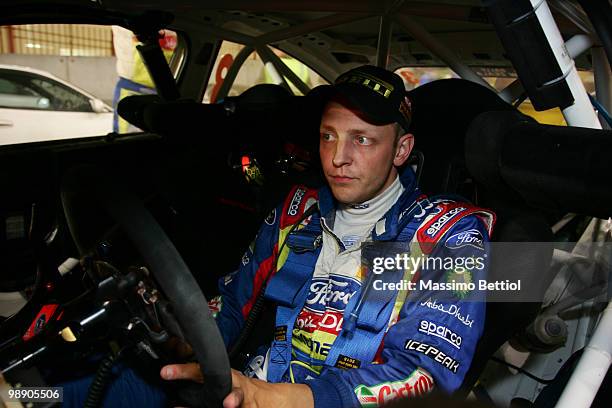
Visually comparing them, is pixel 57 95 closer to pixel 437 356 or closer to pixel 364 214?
pixel 364 214

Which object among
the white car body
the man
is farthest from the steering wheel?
the white car body

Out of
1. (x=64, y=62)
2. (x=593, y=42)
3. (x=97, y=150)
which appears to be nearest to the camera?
(x=593, y=42)

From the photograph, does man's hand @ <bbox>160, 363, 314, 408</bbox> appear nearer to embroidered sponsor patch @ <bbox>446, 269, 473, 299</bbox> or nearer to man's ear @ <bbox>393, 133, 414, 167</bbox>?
embroidered sponsor patch @ <bbox>446, 269, 473, 299</bbox>

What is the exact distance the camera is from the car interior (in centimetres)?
89

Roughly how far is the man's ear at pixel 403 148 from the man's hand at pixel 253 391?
2.00ft

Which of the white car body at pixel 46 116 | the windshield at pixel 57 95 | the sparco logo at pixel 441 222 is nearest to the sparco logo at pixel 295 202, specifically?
the sparco logo at pixel 441 222

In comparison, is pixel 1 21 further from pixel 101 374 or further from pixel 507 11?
pixel 507 11

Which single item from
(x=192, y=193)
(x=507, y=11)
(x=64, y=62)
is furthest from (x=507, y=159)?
(x=64, y=62)

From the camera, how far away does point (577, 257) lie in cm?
166

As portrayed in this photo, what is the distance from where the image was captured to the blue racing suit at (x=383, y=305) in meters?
1.18

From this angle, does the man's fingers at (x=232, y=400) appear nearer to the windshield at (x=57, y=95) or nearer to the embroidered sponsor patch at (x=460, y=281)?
the embroidered sponsor patch at (x=460, y=281)

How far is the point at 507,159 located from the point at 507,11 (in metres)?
0.26

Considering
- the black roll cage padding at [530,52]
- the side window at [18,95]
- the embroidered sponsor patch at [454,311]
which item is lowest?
the embroidered sponsor patch at [454,311]

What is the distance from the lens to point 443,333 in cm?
120
